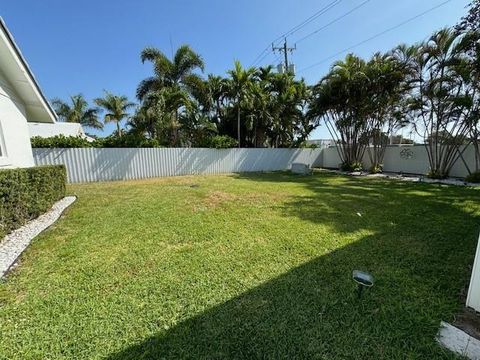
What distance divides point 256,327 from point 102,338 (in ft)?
4.16

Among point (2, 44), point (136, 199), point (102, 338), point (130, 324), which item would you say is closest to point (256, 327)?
point (130, 324)

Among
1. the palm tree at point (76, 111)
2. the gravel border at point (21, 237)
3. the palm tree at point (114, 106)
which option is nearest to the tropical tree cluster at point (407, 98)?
the gravel border at point (21, 237)

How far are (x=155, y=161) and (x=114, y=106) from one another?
12979 millimetres

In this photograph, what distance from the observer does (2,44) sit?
188 inches

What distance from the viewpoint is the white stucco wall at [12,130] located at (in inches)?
201

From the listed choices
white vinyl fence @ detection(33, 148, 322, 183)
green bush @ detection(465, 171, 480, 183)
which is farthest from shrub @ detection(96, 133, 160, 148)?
green bush @ detection(465, 171, 480, 183)

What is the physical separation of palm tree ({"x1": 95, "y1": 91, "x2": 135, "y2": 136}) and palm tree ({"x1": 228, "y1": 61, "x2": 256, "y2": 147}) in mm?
12420

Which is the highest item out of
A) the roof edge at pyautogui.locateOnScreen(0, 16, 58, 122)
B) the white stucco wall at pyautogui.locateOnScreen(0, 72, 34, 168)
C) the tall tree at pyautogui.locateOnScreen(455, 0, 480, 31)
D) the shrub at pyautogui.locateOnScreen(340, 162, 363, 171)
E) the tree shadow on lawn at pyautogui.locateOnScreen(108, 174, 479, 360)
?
the tall tree at pyautogui.locateOnScreen(455, 0, 480, 31)

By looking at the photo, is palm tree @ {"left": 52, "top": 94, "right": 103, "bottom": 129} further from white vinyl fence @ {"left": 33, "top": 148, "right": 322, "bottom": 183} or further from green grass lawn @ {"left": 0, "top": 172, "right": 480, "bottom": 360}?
green grass lawn @ {"left": 0, "top": 172, "right": 480, "bottom": 360}

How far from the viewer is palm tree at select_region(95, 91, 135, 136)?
20688 mm

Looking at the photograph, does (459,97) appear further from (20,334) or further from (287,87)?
(20,334)

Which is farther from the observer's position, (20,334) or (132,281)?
(132,281)

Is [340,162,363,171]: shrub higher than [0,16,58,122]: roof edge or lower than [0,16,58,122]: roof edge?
lower

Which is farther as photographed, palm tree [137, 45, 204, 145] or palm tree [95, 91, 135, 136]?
palm tree [95, 91, 135, 136]
